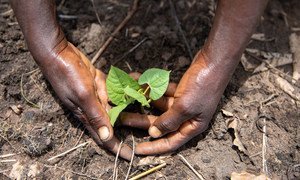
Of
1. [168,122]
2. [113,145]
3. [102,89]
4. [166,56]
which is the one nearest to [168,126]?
[168,122]

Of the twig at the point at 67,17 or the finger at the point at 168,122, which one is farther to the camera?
the twig at the point at 67,17

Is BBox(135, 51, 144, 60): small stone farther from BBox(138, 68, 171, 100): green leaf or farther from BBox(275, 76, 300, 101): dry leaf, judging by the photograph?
BBox(275, 76, 300, 101): dry leaf

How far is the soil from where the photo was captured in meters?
1.85

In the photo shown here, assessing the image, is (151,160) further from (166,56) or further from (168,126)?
(166,56)

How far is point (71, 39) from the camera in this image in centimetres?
218

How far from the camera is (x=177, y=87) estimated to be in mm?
1819

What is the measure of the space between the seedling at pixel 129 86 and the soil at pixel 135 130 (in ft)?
0.67

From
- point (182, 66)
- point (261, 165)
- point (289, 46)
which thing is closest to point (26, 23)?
point (182, 66)

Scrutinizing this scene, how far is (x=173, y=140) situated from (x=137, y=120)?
0.20 metres

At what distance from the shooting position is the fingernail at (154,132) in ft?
5.90

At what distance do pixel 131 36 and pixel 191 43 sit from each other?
1.13 ft

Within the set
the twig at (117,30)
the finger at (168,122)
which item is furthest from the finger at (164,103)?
the twig at (117,30)

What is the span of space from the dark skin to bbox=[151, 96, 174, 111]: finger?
0.05 m

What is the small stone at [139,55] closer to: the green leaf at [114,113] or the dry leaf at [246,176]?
the green leaf at [114,113]
